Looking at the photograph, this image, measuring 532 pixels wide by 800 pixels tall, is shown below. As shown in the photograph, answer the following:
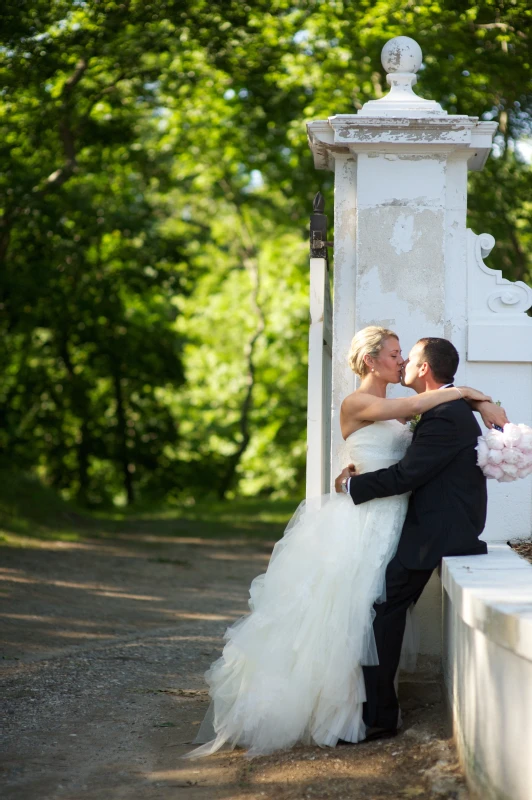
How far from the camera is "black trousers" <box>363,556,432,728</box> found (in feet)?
13.3

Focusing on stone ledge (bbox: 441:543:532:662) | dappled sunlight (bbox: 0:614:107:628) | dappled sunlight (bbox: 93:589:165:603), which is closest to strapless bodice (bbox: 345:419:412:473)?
stone ledge (bbox: 441:543:532:662)

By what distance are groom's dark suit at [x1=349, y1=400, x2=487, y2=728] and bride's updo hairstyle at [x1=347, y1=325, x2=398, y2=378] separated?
48 cm

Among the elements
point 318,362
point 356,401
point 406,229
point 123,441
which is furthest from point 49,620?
point 123,441

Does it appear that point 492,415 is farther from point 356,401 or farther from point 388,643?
point 388,643

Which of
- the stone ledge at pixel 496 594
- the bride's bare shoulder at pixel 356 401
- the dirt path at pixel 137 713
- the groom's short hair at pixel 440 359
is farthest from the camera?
the bride's bare shoulder at pixel 356 401

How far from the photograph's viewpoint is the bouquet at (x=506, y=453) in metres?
3.96

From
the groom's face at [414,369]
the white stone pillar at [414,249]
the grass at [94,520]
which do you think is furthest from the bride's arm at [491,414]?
the grass at [94,520]

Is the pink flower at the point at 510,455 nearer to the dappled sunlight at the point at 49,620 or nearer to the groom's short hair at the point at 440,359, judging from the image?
the groom's short hair at the point at 440,359

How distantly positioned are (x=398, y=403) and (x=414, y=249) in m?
1.05

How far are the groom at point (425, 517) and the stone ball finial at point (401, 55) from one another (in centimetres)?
210

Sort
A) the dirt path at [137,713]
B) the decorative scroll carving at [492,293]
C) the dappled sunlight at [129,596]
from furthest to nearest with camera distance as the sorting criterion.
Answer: the dappled sunlight at [129,596]
the decorative scroll carving at [492,293]
the dirt path at [137,713]

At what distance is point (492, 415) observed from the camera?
409 centimetres

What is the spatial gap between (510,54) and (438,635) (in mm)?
8417

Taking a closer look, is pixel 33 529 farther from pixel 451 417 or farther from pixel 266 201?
pixel 266 201
